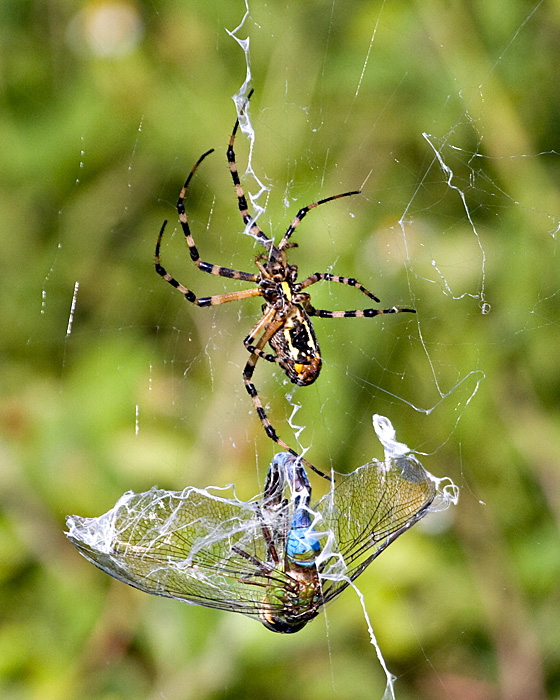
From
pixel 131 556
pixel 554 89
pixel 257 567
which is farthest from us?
pixel 554 89

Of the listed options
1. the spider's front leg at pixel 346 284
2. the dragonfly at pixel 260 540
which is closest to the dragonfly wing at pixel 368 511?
the dragonfly at pixel 260 540

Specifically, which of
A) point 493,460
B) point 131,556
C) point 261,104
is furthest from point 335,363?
point 131,556

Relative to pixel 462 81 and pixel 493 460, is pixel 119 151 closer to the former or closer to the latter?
pixel 462 81

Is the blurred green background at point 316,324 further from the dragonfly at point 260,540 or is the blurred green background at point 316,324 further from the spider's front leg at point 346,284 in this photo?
the dragonfly at point 260,540

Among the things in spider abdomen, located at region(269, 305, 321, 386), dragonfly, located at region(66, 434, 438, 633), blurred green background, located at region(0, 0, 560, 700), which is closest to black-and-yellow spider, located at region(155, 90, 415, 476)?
spider abdomen, located at region(269, 305, 321, 386)

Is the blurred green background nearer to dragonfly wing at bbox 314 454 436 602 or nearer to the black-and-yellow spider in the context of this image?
the black-and-yellow spider

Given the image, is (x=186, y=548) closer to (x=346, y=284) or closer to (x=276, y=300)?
(x=276, y=300)
